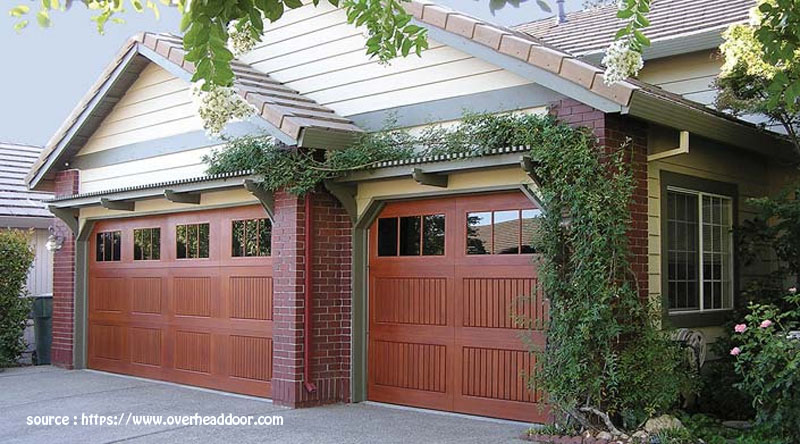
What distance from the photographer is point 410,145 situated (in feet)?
30.4

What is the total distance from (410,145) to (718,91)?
3.70m

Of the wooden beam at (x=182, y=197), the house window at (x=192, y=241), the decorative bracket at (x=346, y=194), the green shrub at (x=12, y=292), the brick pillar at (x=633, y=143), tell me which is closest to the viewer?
the brick pillar at (x=633, y=143)

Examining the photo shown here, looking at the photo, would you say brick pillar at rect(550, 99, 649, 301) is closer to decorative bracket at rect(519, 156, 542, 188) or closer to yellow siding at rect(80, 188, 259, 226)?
decorative bracket at rect(519, 156, 542, 188)

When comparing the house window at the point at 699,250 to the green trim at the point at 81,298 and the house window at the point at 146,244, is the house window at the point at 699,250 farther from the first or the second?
the green trim at the point at 81,298

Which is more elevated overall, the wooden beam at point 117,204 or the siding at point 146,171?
the siding at point 146,171

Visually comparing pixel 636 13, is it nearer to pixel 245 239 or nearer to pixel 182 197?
pixel 245 239

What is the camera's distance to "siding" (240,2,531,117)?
29.7ft

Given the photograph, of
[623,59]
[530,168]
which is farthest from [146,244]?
[623,59]

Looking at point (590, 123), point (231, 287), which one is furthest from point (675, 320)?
point (231, 287)

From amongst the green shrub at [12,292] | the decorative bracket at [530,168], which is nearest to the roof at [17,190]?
the green shrub at [12,292]

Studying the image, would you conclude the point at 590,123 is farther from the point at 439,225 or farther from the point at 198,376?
the point at 198,376

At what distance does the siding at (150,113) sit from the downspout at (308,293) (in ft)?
8.61

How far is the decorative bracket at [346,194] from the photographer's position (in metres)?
9.75

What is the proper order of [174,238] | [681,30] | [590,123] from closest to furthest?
[590,123] → [681,30] → [174,238]
